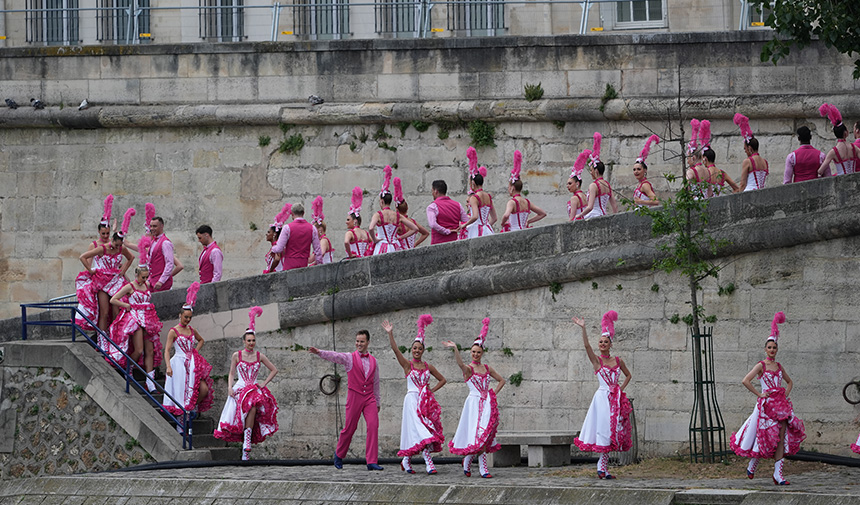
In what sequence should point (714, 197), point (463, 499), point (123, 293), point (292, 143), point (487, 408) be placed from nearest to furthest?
point (463, 499) < point (487, 408) < point (714, 197) < point (123, 293) < point (292, 143)

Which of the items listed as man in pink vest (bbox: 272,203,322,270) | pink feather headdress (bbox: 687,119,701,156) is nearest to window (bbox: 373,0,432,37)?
man in pink vest (bbox: 272,203,322,270)

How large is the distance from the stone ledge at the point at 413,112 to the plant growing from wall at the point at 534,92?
8 cm

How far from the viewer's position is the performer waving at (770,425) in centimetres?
1276

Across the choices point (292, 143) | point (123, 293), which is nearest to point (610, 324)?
point (123, 293)

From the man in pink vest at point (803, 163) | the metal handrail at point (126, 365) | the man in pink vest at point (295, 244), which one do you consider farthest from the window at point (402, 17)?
the metal handrail at point (126, 365)

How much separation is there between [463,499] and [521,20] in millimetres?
11605

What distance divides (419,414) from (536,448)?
135 cm

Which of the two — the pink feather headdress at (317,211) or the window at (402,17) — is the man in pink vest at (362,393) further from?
the window at (402,17)

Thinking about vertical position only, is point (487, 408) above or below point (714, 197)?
below

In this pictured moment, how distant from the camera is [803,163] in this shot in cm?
1586

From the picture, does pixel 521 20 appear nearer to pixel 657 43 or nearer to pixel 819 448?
pixel 657 43

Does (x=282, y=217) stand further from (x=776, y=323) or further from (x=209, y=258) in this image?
(x=776, y=323)

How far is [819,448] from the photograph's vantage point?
14.4 m

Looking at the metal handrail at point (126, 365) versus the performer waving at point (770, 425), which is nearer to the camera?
the performer waving at point (770, 425)
